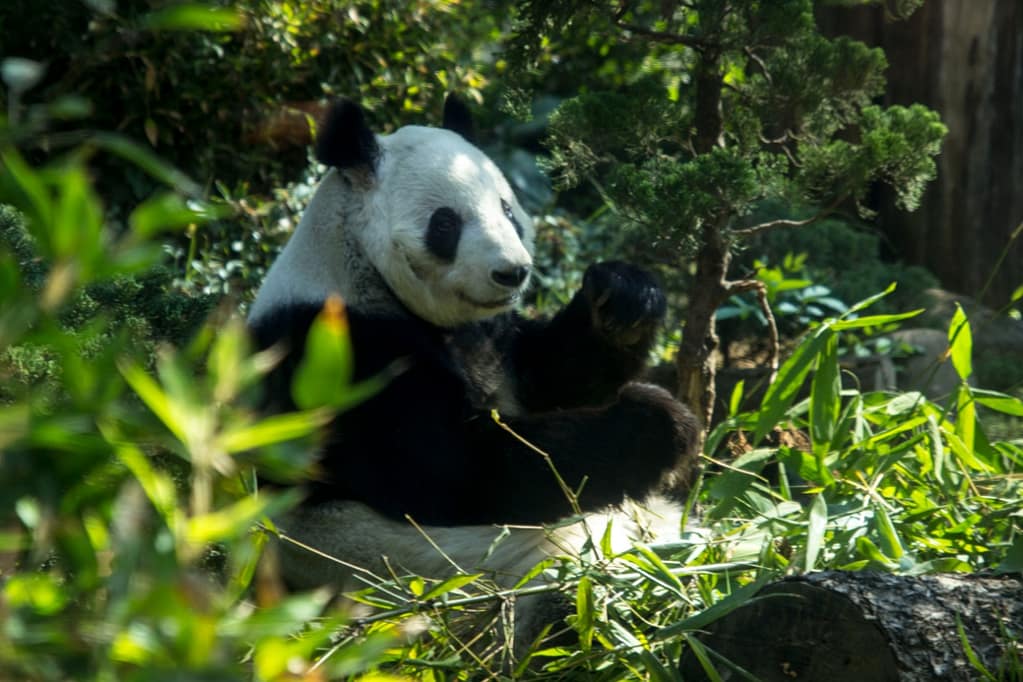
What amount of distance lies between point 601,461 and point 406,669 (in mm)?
897

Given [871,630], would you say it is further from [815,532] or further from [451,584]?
[451,584]

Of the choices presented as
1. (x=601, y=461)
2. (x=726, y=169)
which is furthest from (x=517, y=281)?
(x=726, y=169)

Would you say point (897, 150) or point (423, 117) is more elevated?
point (897, 150)

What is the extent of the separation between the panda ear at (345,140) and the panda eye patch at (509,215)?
1.29 feet

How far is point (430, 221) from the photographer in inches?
123

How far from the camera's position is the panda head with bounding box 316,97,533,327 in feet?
10.0

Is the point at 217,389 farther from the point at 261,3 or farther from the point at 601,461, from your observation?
the point at 261,3

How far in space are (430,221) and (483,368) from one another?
49 cm

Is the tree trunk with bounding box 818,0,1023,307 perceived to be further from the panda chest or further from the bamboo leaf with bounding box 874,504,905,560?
the bamboo leaf with bounding box 874,504,905,560

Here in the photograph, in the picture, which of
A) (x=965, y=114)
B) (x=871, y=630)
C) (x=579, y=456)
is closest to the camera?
(x=871, y=630)

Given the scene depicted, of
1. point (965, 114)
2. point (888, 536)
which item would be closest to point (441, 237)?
point (888, 536)

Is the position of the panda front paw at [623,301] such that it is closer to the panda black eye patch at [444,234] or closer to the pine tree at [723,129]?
the pine tree at [723,129]

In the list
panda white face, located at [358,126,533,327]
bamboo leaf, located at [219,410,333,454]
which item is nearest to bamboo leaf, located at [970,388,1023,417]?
panda white face, located at [358,126,533,327]

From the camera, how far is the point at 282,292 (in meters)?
3.11
